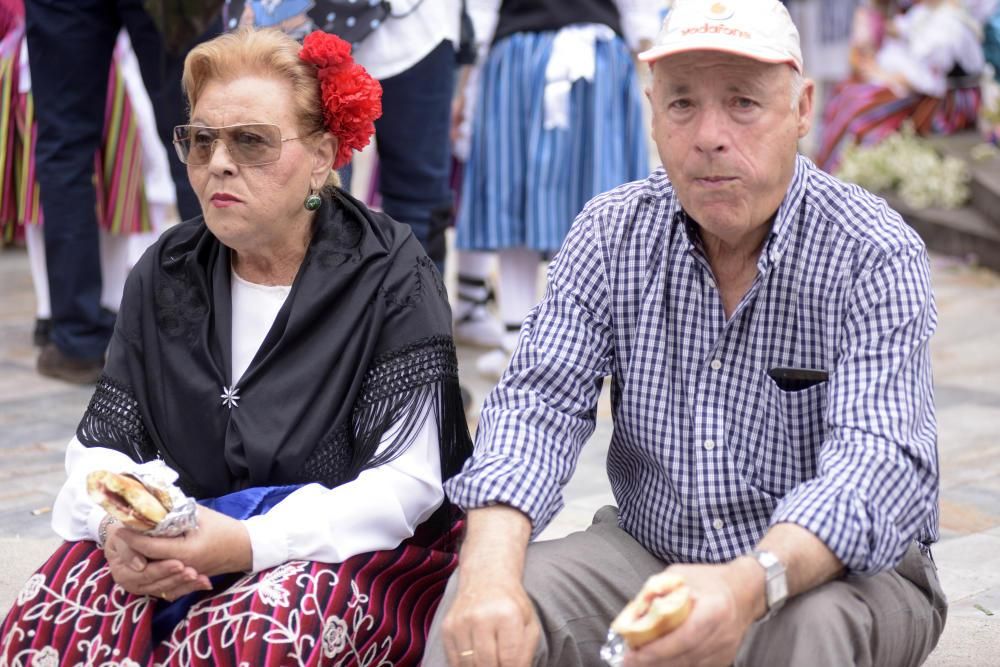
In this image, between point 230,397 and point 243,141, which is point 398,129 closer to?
point 243,141

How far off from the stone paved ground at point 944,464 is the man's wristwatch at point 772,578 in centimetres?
93

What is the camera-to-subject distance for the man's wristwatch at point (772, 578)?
216 centimetres

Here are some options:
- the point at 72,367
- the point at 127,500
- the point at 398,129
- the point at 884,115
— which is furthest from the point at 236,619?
the point at 884,115

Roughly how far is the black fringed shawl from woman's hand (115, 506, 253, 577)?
8.3 inches

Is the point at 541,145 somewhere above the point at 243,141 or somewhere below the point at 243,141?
below

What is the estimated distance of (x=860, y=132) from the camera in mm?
9352

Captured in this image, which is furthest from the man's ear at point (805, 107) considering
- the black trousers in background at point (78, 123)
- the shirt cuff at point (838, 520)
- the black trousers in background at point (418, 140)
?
the black trousers in background at point (78, 123)

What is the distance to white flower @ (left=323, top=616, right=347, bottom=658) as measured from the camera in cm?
250

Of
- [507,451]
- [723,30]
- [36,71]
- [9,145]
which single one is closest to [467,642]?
[507,451]

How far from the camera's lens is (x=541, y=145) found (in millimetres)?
5379

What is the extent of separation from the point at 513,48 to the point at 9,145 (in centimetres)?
197

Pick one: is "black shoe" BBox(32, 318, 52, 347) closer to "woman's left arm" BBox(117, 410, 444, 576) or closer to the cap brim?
"woman's left arm" BBox(117, 410, 444, 576)

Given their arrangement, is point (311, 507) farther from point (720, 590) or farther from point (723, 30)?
point (723, 30)

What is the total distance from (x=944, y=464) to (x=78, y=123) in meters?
3.09
